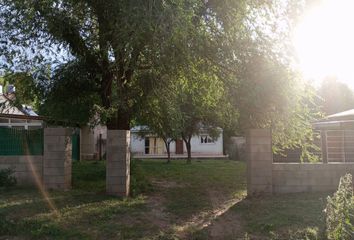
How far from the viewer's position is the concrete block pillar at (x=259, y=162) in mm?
10430

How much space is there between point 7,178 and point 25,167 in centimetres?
59

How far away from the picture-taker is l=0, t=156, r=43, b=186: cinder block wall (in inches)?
455

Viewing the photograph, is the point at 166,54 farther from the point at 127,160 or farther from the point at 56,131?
the point at 56,131

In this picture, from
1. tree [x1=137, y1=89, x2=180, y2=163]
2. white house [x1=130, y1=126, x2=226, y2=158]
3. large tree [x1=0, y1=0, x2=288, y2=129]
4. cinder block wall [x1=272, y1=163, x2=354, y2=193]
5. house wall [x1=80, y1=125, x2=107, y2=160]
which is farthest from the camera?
white house [x1=130, y1=126, x2=226, y2=158]

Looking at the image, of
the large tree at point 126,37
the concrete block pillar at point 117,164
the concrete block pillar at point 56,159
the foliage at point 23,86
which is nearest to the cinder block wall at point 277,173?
the large tree at point 126,37

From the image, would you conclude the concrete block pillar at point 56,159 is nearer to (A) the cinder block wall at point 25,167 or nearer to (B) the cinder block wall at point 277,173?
(A) the cinder block wall at point 25,167

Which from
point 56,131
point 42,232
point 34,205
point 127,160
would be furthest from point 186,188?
point 42,232

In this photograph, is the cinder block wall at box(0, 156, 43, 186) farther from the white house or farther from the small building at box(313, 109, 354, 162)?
the white house

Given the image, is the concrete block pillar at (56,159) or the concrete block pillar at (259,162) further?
the concrete block pillar at (56,159)

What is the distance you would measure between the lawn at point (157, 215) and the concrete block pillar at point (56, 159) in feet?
1.43

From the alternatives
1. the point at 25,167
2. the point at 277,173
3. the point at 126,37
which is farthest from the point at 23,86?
the point at 277,173

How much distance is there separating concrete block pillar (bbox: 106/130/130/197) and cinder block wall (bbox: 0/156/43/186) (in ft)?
7.37

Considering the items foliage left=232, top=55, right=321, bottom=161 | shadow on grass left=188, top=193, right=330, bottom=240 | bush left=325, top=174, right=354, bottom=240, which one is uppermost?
foliage left=232, top=55, right=321, bottom=161

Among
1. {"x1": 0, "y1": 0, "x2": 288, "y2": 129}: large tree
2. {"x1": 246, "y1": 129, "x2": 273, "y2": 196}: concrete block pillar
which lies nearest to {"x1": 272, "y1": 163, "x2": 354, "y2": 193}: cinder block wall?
{"x1": 246, "y1": 129, "x2": 273, "y2": 196}: concrete block pillar
